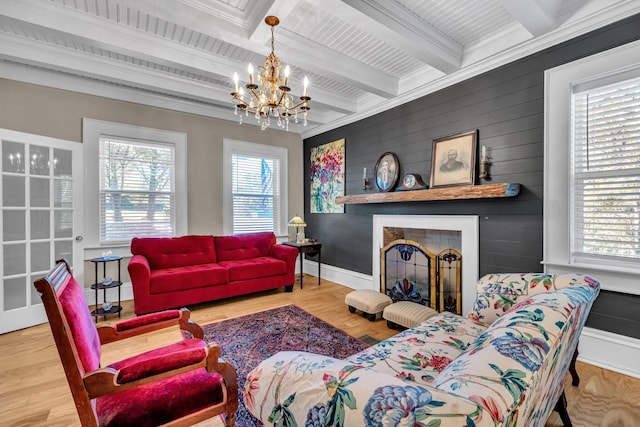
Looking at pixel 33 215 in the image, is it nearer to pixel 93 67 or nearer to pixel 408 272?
pixel 93 67

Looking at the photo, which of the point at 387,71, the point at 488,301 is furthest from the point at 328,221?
the point at 488,301

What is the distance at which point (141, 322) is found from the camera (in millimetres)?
1620

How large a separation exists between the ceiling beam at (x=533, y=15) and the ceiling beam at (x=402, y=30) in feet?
2.13

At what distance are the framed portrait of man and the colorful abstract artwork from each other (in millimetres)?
1728

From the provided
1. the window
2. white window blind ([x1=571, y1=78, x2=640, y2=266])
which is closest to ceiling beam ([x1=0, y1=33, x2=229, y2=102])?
the window

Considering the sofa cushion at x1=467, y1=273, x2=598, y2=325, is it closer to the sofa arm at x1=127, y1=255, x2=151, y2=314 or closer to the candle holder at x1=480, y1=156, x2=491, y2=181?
the candle holder at x1=480, y1=156, x2=491, y2=181

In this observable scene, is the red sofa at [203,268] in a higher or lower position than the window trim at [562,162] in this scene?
lower

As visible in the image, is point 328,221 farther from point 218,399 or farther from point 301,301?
point 218,399

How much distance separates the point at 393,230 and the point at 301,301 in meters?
1.60

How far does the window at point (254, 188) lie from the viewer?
480 cm

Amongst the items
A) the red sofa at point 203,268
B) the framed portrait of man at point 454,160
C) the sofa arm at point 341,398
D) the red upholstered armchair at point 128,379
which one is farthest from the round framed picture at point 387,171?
the sofa arm at point 341,398

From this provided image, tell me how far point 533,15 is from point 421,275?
8.67ft

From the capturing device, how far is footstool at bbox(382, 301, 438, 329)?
2.81 m

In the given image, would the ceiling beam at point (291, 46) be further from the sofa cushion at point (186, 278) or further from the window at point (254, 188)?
the sofa cushion at point (186, 278)
